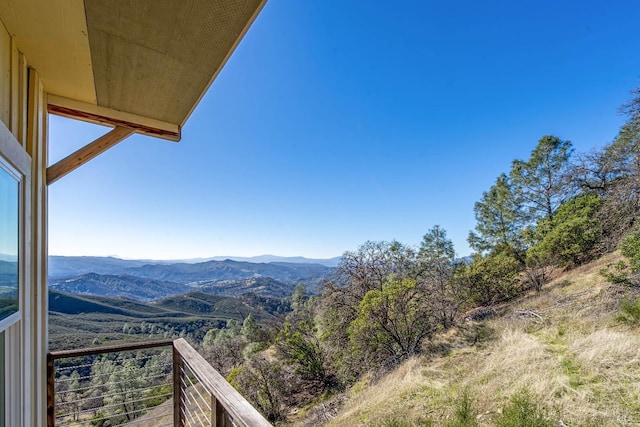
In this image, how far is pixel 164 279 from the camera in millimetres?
69688

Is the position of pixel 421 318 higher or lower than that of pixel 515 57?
lower

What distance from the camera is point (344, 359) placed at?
7145 millimetres

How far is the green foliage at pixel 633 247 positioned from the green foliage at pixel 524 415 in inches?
140

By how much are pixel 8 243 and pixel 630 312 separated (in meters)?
7.26

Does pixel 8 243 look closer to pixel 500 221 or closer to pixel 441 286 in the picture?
pixel 441 286

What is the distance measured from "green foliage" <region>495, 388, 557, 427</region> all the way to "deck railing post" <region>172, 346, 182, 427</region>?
3.14m

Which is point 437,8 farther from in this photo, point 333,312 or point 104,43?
point 333,312

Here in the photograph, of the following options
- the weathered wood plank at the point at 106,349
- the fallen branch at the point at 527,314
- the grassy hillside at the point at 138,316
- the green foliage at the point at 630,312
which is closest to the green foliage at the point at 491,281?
the fallen branch at the point at 527,314

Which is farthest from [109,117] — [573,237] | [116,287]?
[116,287]

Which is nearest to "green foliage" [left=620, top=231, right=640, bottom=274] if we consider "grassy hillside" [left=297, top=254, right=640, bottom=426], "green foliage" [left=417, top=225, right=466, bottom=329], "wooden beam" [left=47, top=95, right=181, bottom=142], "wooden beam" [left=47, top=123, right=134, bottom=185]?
"grassy hillside" [left=297, top=254, right=640, bottom=426]

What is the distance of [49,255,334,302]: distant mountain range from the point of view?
1300 inches

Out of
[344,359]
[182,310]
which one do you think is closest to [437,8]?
[344,359]

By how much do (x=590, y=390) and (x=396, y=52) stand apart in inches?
305

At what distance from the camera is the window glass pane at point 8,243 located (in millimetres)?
906
